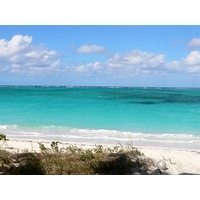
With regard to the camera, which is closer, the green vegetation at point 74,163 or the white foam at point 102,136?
the green vegetation at point 74,163

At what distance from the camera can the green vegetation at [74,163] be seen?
14.8 ft

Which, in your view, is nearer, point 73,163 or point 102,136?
point 73,163

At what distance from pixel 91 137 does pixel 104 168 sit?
3527 millimetres

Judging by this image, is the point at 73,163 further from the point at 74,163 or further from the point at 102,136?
the point at 102,136

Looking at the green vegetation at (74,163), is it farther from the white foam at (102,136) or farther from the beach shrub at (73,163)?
the white foam at (102,136)

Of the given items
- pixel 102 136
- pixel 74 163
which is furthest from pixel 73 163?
pixel 102 136

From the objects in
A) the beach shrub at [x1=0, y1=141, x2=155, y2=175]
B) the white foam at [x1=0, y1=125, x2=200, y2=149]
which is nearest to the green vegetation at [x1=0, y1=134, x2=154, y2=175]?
the beach shrub at [x1=0, y1=141, x2=155, y2=175]

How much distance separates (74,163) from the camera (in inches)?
182

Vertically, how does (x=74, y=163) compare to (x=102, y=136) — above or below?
below

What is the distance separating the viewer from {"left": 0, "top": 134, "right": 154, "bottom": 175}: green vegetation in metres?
4.52

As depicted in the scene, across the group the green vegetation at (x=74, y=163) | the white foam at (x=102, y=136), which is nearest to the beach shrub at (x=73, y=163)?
the green vegetation at (x=74, y=163)
